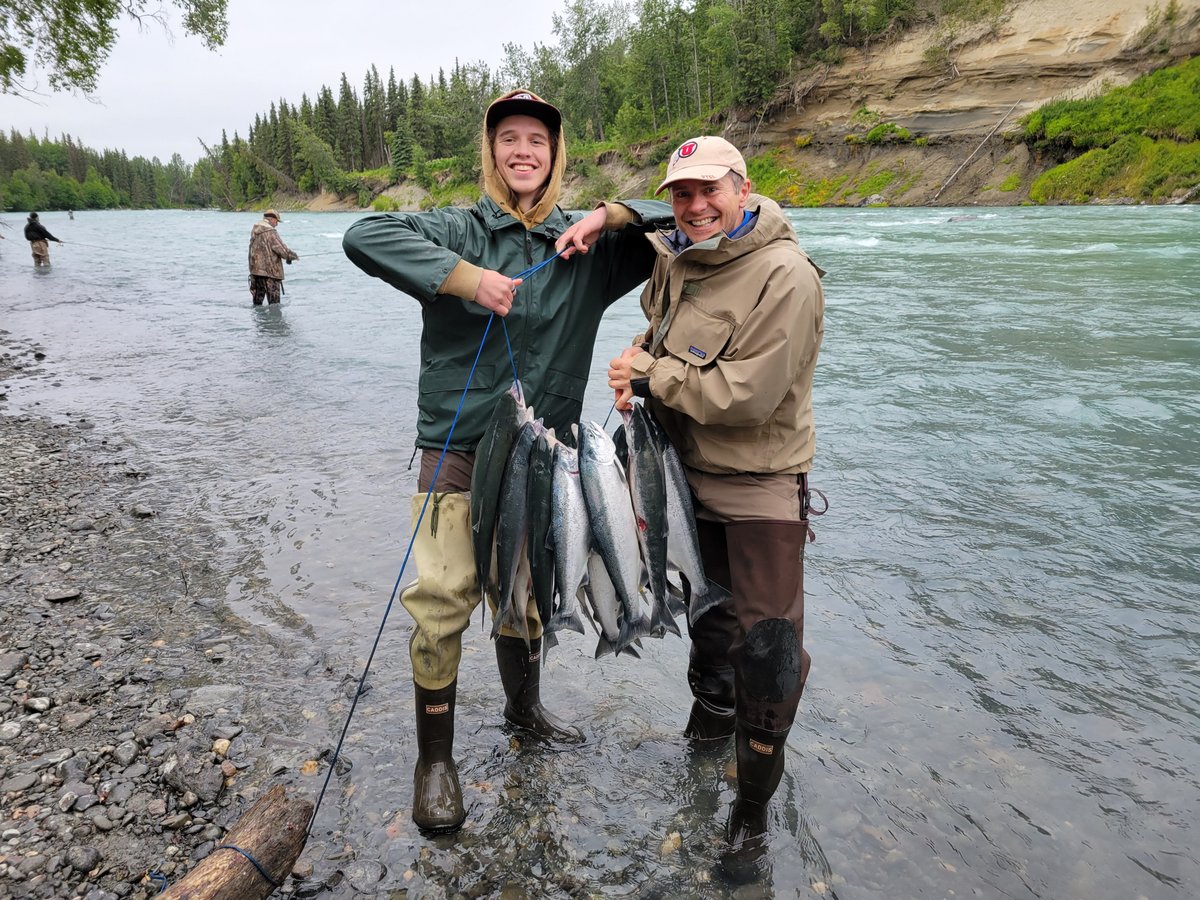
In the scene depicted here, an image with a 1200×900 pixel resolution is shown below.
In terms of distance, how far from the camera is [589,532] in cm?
320

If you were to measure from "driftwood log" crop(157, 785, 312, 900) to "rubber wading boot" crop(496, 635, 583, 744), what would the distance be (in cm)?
111

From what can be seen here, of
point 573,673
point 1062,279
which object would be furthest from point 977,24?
point 573,673

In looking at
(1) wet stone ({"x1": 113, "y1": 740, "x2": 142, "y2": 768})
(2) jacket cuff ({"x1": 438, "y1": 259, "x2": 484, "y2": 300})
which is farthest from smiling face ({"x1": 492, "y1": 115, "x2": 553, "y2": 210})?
(1) wet stone ({"x1": 113, "y1": 740, "x2": 142, "y2": 768})

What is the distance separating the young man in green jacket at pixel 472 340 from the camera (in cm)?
329

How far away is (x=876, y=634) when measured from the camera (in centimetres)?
513

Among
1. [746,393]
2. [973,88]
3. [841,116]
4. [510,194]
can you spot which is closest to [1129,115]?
[973,88]

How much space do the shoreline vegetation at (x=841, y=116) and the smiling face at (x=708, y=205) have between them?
3989 cm

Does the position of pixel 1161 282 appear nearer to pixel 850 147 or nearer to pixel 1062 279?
pixel 1062 279

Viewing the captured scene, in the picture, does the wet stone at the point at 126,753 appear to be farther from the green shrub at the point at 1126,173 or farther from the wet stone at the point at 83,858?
the green shrub at the point at 1126,173

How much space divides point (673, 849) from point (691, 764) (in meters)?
0.56

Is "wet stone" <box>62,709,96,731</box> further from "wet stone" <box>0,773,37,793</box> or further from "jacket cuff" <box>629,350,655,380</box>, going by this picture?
"jacket cuff" <box>629,350,655,380</box>

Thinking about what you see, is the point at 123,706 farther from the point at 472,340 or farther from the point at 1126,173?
the point at 1126,173

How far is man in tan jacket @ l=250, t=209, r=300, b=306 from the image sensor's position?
1923 centimetres

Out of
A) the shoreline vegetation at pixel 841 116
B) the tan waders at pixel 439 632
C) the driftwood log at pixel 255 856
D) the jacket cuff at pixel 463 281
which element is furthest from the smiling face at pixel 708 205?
the shoreline vegetation at pixel 841 116
